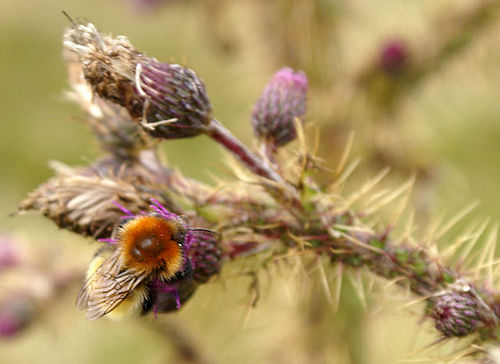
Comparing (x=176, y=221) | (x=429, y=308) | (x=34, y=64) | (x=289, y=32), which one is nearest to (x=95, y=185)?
(x=176, y=221)

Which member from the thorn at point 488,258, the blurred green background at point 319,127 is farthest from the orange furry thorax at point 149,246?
the blurred green background at point 319,127

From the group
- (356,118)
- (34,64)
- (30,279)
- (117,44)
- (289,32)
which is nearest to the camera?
(117,44)

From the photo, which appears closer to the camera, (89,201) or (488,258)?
(89,201)

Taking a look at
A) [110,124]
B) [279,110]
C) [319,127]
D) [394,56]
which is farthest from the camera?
[319,127]

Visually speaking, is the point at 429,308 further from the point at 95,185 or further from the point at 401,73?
the point at 401,73

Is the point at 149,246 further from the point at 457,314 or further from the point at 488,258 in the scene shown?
the point at 488,258

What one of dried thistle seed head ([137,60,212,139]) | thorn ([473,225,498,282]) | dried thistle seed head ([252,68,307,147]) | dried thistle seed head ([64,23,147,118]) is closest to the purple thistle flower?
thorn ([473,225,498,282])

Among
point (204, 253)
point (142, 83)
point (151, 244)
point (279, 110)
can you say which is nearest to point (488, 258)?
point (279, 110)
